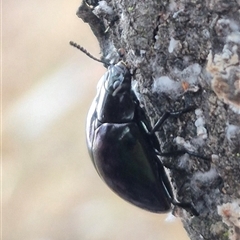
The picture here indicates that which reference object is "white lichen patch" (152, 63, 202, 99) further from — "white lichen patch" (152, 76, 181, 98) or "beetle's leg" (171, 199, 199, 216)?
"beetle's leg" (171, 199, 199, 216)

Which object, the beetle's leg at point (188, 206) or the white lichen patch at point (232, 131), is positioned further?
the beetle's leg at point (188, 206)

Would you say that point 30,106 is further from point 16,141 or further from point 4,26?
point 4,26

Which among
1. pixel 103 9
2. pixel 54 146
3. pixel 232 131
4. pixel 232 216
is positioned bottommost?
A: pixel 232 216

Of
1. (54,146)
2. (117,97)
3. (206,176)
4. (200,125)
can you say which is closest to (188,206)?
(206,176)

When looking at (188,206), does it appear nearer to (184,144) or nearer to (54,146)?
(184,144)

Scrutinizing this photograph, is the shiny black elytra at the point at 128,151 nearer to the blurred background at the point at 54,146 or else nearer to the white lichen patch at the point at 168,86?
the white lichen patch at the point at 168,86

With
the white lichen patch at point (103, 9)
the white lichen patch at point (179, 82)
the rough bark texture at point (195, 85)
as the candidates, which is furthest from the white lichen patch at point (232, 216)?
the white lichen patch at point (103, 9)
